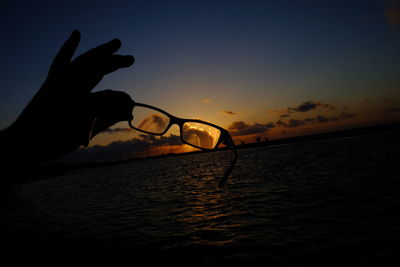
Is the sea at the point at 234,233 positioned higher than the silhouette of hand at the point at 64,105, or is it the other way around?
the silhouette of hand at the point at 64,105

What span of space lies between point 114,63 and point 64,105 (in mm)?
350

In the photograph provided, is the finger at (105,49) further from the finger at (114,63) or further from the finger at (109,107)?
the finger at (109,107)

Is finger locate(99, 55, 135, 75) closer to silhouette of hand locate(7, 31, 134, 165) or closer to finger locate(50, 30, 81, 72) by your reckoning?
silhouette of hand locate(7, 31, 134, 165)

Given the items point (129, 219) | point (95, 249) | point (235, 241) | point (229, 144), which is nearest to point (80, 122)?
point (229, 144)

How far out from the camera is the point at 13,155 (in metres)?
1.05

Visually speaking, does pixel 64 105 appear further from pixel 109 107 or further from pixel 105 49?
pixel 105 49

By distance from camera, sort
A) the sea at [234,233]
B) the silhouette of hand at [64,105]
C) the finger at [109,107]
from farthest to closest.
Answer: the sea at [234,233] → the finger at [109,107] → the silhouette of hand at [64,105]

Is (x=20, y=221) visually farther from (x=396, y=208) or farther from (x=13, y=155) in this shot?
(x=396, y=208)

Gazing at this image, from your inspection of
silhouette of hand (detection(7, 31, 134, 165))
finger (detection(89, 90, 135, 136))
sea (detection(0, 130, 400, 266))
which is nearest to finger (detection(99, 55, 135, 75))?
silhouette of hand (detection(7, 31, 134, 165))

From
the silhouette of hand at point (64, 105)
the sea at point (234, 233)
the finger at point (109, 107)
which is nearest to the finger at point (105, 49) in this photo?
the silhouette of hand at point (64, 105)

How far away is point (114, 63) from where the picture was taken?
3.90 feet

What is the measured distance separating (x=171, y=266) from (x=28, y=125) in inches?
198

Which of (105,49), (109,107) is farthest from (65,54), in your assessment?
(109,107)

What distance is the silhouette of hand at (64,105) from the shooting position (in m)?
1.05
